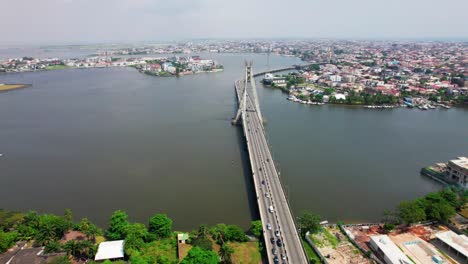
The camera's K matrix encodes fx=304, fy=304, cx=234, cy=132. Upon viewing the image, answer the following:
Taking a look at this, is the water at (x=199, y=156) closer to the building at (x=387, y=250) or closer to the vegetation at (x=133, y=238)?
the vegetation at (x=133, y=238)

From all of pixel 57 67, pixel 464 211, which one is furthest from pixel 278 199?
pixel 57 67

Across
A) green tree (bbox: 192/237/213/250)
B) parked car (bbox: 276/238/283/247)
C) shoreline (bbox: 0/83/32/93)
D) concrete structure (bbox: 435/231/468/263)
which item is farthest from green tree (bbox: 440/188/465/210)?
shoreline (bbox: 0/83/32/93)

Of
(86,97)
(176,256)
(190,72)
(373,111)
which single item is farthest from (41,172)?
(190,72)

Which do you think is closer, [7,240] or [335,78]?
[7,240]

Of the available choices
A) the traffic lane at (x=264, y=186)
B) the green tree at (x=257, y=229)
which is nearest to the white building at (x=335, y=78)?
the traffic lane at (x=264, y=186)

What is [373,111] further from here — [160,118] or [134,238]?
[134,238]

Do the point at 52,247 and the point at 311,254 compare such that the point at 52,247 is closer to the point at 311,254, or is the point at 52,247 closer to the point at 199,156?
the point at 311,254
